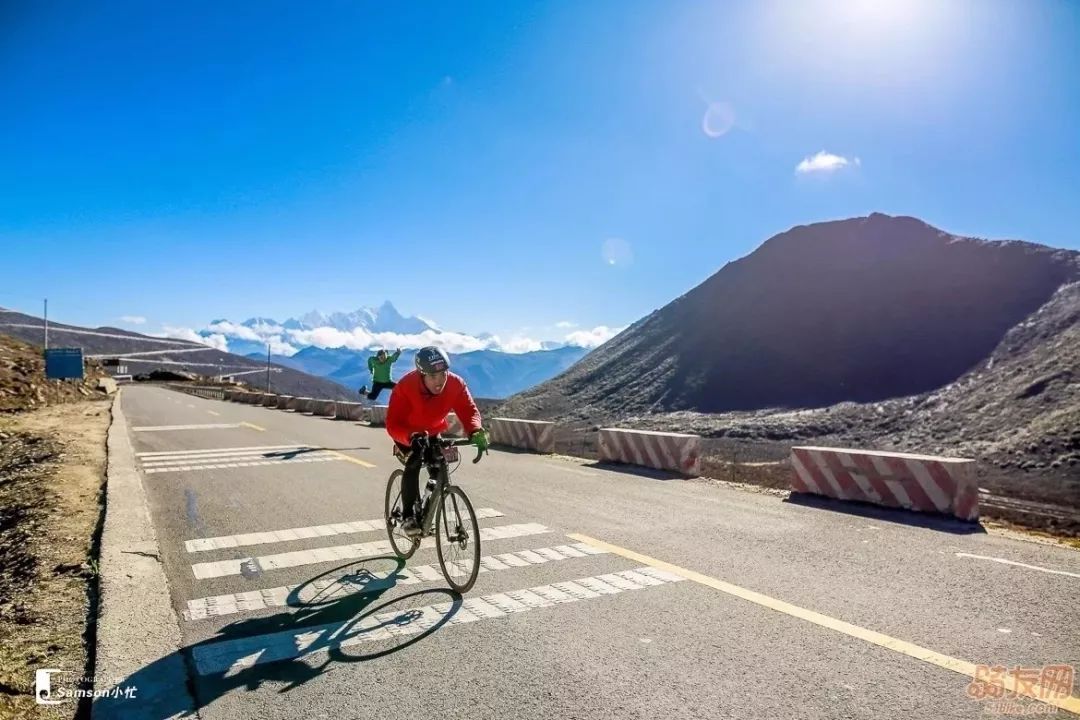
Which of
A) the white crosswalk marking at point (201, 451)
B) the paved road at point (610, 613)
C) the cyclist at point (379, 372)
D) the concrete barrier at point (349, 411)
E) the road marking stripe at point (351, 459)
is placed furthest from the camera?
the concrete barrier at point (349, 411)

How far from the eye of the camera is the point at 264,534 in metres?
7.34

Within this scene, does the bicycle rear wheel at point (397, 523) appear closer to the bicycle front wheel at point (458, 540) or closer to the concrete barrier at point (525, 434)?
the bicycle front wheel at point (458, 540)

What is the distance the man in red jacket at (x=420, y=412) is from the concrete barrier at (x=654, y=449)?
8.14m

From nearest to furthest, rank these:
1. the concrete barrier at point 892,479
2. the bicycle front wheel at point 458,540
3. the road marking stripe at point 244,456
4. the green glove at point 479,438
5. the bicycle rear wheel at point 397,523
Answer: the bicycle front wheel at point 458,540 < the green glove at point 479,438 < the bicycle rear wheel at point 397,523 < the concrete barrier at point 892,479 < the road marking stripe at point 244,456

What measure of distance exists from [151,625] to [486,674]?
2.53 metres

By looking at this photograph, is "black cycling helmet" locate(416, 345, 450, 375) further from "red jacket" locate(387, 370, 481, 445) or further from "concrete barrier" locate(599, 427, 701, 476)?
"concrete barrier" locate(599, 427, 701, 476)

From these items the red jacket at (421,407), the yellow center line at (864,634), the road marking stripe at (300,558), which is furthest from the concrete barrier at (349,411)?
the yellow center line at (864,634)

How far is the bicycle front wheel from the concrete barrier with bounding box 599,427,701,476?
8.31 m

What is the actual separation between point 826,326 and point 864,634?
113m

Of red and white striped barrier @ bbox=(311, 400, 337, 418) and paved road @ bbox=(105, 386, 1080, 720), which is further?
red and white striped barrier @ bbox=(311, 400, 337, 418)

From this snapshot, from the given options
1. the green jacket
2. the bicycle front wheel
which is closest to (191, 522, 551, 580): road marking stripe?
the bicycle front wheel

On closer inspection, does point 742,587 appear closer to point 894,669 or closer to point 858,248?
point 894,669

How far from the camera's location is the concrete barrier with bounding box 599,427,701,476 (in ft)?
42.9

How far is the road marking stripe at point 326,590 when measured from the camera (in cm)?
496
